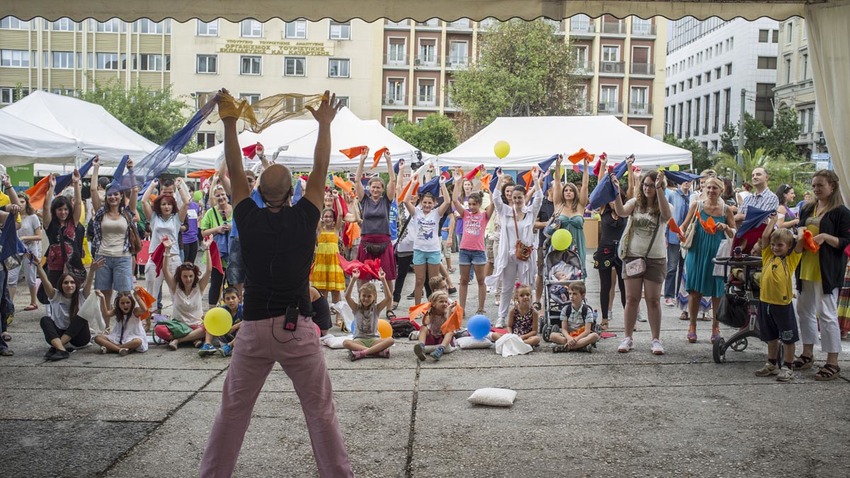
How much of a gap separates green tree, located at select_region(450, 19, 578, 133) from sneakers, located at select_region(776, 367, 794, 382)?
145 ft

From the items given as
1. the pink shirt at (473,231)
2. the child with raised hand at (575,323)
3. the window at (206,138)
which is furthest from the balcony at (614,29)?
the child with raised hand at (575,323)

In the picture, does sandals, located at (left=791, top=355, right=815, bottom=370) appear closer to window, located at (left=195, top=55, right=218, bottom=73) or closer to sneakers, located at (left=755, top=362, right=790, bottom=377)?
sneakers, located at (left=755, top=362, right=790, bottom=377)

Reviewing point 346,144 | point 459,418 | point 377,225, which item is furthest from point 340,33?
point 459,418

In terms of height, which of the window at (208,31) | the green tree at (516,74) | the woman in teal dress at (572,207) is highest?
the window at (208,31)

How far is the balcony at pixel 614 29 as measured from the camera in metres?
69.6

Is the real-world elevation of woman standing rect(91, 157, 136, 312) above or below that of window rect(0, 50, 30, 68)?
below

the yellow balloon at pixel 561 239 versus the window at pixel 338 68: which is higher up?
the window at pixel 338 68

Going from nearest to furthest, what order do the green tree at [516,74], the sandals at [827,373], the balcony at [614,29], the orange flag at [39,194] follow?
1. the sandals at [827,373]
2. the orange flag at [39,194]
3. the green tree at [516,74]
4. the balcony at [614,29]

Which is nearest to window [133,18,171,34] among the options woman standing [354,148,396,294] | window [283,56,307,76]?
window [283,56,307,76]

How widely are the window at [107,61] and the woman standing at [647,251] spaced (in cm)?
6310

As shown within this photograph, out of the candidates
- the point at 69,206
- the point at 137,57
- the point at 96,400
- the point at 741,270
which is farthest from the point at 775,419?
the point at 137,57

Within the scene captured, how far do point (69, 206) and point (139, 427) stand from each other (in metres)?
5.25

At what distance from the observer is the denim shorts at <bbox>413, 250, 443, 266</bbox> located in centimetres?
1124

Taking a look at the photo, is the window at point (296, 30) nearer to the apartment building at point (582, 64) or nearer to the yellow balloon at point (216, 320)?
the apartment building at point (582, 64)
